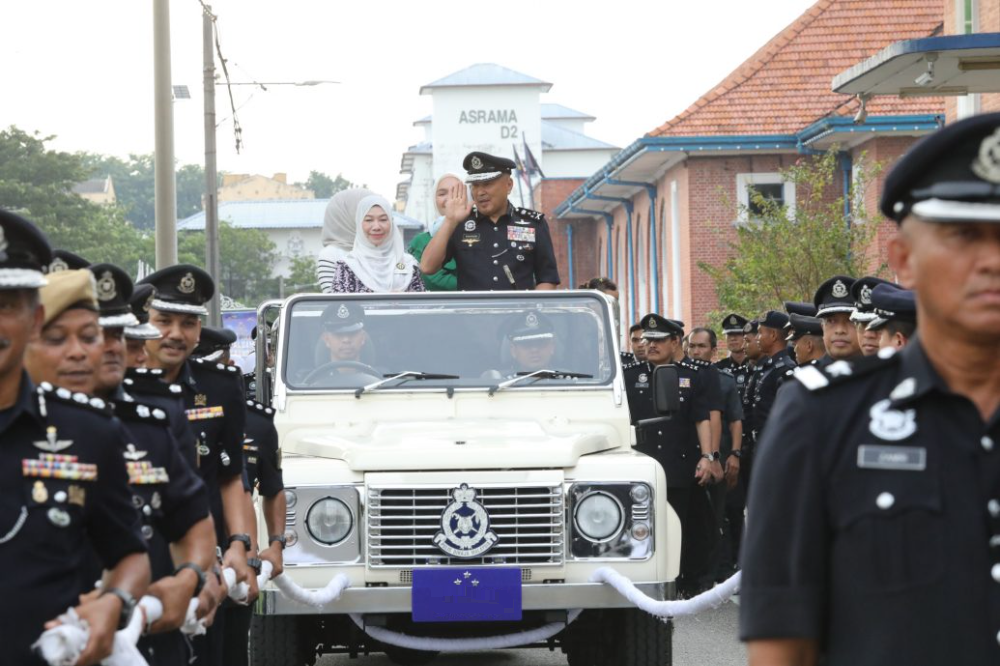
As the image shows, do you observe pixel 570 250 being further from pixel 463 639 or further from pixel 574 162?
pixel 574 162

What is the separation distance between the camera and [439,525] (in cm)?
868

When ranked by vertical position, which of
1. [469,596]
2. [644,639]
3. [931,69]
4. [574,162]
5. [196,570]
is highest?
[574,162]

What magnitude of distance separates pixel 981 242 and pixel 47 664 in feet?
6.98

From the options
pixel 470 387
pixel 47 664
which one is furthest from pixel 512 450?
pixel 47 664

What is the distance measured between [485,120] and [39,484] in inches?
4596

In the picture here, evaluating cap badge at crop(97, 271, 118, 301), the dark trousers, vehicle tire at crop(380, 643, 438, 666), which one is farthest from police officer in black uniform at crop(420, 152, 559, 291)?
cap badge at crop(97, 271, 118, 301)

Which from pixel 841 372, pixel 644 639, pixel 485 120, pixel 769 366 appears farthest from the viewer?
pixel 485 120

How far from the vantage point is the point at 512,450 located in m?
8.73

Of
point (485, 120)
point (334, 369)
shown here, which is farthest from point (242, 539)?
point (485, 120)

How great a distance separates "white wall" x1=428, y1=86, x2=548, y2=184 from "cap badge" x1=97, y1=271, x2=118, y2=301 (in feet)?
366

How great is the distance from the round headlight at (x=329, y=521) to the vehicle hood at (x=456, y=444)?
0.20 metres

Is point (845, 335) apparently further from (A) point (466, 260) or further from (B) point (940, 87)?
(B) point (940, 87)

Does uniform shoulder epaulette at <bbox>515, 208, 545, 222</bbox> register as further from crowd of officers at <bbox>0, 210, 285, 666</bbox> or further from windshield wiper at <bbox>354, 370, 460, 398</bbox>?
crowd of officers at <bbox>0, 210, 285, 666</bbox>

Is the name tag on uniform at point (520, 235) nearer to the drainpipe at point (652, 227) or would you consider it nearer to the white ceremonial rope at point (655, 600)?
the white ceremonial rope at point (655, 600)
